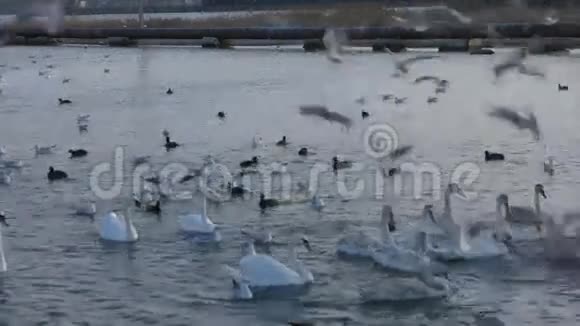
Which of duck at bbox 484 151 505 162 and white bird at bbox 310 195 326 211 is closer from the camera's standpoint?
white bird at bbox 310 195 326 211

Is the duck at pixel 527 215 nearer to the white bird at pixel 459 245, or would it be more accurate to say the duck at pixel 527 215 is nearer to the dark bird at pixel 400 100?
the white bird at pixel 459 245

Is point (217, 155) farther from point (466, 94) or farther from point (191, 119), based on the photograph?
point (466, 94)

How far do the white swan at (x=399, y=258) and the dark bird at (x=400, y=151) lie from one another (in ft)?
14.5

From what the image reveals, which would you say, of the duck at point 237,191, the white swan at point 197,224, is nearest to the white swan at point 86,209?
the white swan at point 197,224

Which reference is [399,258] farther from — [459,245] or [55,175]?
[55,175]

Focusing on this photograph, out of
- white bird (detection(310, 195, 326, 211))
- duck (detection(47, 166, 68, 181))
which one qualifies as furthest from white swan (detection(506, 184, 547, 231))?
duck (detection(47, 166, 68, 181))

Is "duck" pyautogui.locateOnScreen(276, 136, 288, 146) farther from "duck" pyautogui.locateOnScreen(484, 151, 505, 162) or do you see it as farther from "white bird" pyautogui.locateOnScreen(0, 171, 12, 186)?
"white bird" pyautogui.locateOnScreen(0, 171, 12, 186)

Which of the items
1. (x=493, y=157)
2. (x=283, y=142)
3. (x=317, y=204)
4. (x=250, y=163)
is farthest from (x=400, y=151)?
(x=317, y=204)

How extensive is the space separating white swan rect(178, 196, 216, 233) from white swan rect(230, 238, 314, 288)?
139 centimetres

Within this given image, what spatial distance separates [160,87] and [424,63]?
21.4 ft

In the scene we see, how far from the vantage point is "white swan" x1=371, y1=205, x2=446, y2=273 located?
8.38 m

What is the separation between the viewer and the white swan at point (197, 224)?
959 cm

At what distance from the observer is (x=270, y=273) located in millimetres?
8055

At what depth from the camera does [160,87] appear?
23.2 meters
